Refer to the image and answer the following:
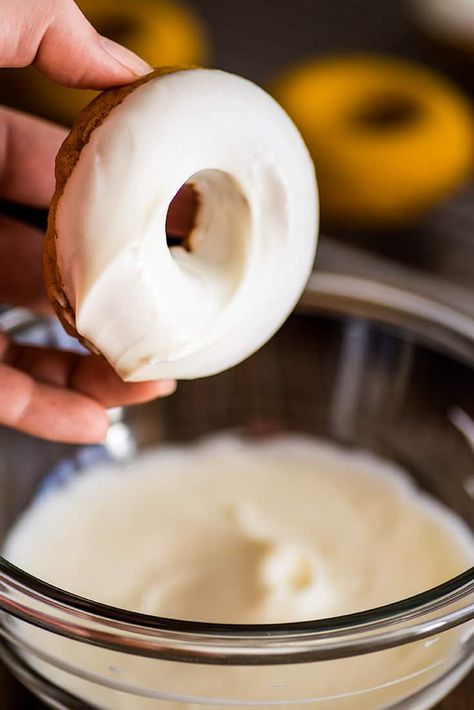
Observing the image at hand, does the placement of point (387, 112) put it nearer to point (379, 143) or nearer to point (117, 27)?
point (379, 143)

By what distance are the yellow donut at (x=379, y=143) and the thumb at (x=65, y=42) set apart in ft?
1.72

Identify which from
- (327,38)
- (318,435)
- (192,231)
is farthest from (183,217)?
(327,38)

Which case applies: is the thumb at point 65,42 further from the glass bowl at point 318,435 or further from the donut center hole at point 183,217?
the glass bowl at point 318,435

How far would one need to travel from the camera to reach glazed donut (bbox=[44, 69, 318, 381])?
1.58 feet

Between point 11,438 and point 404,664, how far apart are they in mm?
318

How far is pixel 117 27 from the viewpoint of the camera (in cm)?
123

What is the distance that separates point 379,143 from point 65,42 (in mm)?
570

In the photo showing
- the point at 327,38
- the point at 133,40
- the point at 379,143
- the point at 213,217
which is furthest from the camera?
the point at 327,38

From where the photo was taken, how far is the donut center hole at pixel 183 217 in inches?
22.9

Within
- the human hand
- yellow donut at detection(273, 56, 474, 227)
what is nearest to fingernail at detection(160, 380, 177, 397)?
the human hand

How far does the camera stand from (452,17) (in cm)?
125

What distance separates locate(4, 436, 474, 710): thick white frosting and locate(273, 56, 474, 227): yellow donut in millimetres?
365

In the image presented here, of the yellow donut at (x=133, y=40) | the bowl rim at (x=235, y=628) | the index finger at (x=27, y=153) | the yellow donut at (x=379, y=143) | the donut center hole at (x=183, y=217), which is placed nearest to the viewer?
the bowl rim at (x=235, y=628)

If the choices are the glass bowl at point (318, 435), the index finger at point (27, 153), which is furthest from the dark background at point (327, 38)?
the index finger at point (27, 153)
